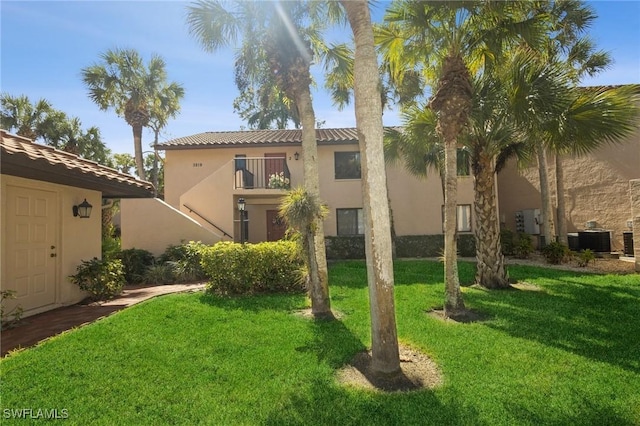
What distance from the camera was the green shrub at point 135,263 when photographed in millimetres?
11055

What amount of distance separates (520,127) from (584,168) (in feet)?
33.3

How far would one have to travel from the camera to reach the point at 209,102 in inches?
495

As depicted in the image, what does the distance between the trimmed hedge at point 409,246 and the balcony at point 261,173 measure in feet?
11.9

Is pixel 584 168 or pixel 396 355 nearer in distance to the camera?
pixel 396 355

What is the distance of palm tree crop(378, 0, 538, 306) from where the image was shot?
670 centimetres

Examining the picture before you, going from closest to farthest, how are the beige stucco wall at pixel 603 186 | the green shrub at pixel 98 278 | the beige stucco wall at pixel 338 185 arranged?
the green shrub at pixel 98 278
the beige stucco wall at pixel 603 186
the beige stucco wall at pixel 338 185

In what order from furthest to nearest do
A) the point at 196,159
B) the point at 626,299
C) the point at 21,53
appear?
the point at 196,159 → the point at 626,299 → the point at 21,53

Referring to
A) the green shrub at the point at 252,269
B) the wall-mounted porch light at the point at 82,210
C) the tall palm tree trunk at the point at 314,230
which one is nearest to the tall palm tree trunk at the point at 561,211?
the green shrub at the point at 252,269

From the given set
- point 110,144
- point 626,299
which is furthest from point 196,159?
point 626,299

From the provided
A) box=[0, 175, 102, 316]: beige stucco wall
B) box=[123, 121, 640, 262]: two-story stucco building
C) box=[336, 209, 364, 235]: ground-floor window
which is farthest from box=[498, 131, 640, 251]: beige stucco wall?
box=[0, 175, 102, 316]: beige stucco wall

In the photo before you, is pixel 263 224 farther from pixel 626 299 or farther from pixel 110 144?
pixel 626 299

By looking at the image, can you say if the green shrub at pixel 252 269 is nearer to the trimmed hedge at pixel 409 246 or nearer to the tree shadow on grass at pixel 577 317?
the tree shadow on grass at pixel 577 317

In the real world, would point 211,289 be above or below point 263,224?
below

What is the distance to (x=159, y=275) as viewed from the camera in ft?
35.0
